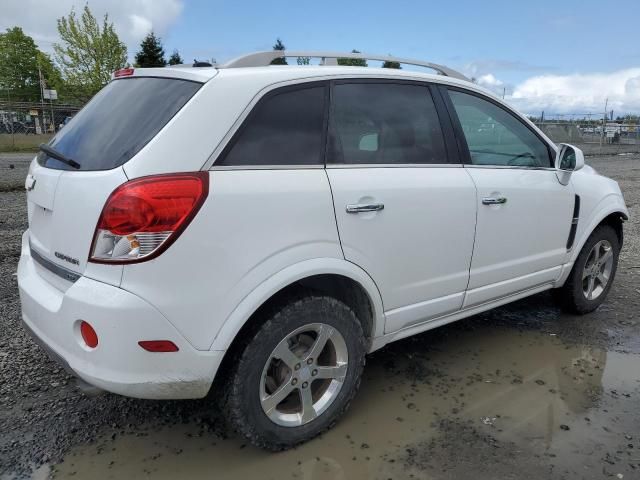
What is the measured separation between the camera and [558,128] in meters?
A: 26.2

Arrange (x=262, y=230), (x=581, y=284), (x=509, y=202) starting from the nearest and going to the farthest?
(x=262, y=230) < (x=509, y=202) < (x=581, y=284)

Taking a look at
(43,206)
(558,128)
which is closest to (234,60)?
(43,206)

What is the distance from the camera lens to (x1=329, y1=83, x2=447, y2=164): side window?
269 cm

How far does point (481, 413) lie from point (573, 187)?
1.83 meters

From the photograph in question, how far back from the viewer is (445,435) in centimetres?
274

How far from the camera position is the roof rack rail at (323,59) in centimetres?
262

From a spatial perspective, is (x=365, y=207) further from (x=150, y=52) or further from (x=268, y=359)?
(x=150, y=52)

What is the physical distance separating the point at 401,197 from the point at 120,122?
1.38 m

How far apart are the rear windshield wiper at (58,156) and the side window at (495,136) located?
7.01 feet

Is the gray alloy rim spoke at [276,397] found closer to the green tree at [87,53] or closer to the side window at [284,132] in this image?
the side window at [284,132]

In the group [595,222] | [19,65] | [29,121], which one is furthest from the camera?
[19,65]

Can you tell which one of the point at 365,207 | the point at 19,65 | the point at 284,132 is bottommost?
the point at 365,207

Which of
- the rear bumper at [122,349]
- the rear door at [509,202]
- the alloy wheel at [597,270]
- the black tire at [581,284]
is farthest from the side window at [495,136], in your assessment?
the rear bumper at [122,349]

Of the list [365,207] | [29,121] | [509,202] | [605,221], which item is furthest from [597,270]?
[29,121]
